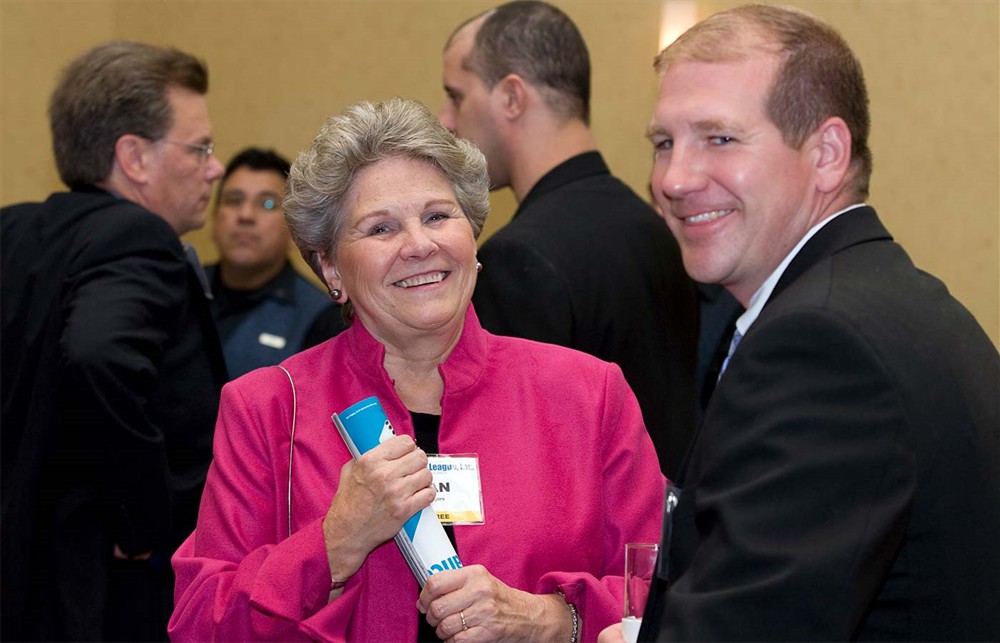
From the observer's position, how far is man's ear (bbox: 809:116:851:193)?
164 centimetres

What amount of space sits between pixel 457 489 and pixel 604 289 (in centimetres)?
83

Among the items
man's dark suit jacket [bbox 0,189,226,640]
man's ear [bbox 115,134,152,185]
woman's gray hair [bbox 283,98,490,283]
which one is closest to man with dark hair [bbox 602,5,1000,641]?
woman's gray hair [bbox 283,98,490,283]

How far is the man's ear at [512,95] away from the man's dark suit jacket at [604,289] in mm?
251

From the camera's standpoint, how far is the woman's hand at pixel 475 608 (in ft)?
5.80

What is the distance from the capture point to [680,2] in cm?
411

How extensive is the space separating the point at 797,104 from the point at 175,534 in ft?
6.70

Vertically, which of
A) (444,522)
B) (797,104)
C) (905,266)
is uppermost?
(797,104)

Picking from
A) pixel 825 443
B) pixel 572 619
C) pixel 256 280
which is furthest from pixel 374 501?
pixel 256 280

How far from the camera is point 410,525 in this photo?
1.82 meters

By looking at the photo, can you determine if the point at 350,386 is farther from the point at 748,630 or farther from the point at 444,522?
the point at 748,630

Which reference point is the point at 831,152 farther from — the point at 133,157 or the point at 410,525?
the point at 133,157

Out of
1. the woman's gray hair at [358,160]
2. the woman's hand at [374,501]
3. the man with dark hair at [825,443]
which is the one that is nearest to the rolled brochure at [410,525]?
the woman's hand at [374,501]

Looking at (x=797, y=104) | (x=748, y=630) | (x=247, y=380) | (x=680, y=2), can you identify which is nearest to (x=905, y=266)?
(x=797, y=104)

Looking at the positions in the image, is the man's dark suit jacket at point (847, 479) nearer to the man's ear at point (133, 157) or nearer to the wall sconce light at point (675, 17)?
→ the man's ear at point (133, 157)
